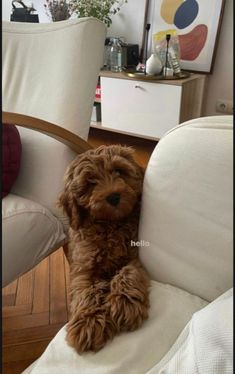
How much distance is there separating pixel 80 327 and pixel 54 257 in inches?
36.9

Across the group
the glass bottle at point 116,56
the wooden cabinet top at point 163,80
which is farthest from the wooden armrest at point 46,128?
the glass bottle at point 116,56

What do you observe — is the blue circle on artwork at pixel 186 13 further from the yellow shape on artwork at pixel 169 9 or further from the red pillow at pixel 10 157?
the red pillow at pixel 10 157

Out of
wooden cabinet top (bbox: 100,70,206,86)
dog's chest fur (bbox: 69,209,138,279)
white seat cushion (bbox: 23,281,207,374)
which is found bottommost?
white seat cushion (bbox: 23,281,207,374)

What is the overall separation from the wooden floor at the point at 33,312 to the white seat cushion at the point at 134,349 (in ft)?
1.60

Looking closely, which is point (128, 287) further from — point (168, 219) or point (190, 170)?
point (190, 170)

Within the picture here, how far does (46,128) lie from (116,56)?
6.41 feet

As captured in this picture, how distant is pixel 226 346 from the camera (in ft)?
1.59

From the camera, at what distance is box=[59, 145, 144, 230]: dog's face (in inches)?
30.0

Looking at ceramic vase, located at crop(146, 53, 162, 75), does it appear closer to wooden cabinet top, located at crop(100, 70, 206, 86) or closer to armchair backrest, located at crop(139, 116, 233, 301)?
wooden cabinet top, located at crop(100, 70, 206, 86)

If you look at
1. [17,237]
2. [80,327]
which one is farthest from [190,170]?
[17,237]

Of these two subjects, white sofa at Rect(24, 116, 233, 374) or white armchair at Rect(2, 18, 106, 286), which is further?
white armchair at Rect(2, 18, 106, 286)

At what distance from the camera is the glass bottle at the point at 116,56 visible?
2668mm

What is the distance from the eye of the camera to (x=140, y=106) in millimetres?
2490

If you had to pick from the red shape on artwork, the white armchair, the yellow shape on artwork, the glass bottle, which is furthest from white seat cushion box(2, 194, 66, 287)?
the yellow shape on artwork
